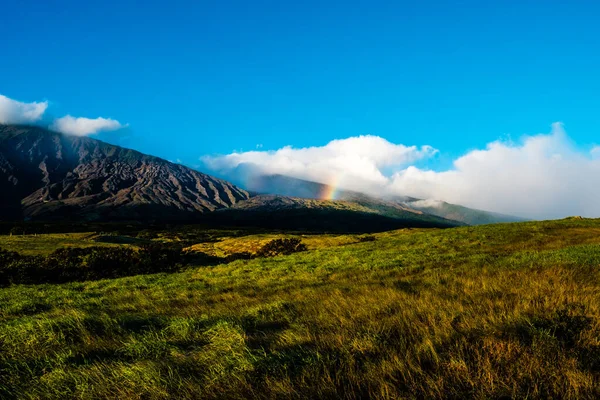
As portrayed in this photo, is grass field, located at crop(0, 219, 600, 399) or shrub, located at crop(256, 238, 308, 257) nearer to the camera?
grass field, located at crop(0, 219, 600, 399)

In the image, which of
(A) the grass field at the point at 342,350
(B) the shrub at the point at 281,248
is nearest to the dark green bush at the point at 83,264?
(B) the shrub at the point at 281,248

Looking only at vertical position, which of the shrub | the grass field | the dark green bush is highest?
the grass field

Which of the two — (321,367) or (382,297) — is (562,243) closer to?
(382,297)

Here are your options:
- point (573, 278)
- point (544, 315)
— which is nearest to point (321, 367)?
point (544, 315)

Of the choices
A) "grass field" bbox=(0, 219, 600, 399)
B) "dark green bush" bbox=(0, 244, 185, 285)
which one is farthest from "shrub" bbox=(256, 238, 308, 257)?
"grass field" bbox=(0, 219, 600, 399)

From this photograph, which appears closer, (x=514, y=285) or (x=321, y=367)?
(x=321, y=367)

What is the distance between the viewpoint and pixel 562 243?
82.2 ft

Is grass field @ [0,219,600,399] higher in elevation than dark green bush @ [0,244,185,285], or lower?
higher

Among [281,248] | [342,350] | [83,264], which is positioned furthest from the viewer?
[281,248]

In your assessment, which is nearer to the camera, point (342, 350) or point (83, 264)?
point (342, 350)

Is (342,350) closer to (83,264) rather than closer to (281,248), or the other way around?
(83,264)

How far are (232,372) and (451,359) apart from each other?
2.64 metres

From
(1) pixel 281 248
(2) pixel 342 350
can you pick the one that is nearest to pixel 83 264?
(1) pixel 281 248

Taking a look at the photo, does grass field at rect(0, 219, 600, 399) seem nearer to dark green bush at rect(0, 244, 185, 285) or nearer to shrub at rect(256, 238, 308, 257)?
dark green bush at rect(0, 244, 185, 285)
